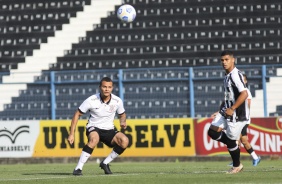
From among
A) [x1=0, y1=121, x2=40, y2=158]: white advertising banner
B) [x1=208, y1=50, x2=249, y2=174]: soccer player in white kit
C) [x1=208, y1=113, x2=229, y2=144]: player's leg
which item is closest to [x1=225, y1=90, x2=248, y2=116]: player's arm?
[x1=208, y1=50, x2=249, y2=174]: soccer player in white kit

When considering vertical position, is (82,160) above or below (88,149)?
below

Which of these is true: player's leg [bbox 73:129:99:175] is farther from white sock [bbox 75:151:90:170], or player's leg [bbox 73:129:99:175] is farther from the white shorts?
the white shorts

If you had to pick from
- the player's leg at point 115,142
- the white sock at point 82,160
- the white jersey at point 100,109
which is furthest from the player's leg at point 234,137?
the white sock at point 82,160

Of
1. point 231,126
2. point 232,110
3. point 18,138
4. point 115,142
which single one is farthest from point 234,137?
point 18,138

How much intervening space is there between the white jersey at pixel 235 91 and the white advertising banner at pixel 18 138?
11007mm

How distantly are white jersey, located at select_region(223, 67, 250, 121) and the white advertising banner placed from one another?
11.0 meters

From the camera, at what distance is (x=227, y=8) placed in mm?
28766

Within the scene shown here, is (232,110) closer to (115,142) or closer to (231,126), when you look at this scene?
(231,126)

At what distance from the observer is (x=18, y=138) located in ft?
73.6

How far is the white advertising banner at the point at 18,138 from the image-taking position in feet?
73.3

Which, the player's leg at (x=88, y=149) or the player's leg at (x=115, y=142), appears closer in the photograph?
the player's leg at (x=88, y=149)

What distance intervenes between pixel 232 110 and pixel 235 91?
1.25 feet

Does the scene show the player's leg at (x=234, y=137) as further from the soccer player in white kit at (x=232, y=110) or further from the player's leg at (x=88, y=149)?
the player's leg at (x=88, y=149)

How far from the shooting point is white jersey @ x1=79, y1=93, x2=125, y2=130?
13141 mm
